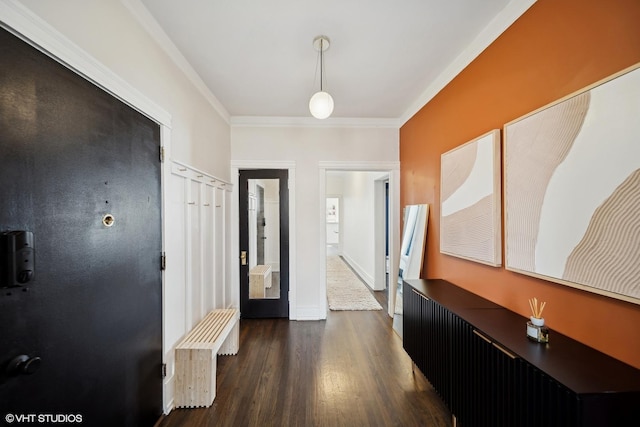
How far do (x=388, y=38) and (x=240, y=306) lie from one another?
11.8 feet

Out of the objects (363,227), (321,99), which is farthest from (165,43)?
(363,227)

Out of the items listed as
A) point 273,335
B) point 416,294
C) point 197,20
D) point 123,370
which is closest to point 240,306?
point 273,335

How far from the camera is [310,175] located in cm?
370

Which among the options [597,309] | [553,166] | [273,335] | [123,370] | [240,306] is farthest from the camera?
[240,306]

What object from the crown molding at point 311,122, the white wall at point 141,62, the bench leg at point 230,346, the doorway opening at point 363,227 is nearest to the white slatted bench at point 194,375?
the bench leg at point 230,346

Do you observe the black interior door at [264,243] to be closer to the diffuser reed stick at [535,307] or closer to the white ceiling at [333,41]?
the white ceiling at [333,41]

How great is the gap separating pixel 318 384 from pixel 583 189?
2295mm

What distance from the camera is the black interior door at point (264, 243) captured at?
370 cm

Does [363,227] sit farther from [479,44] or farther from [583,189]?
[583,189]

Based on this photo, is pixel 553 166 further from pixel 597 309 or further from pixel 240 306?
pixel 240 306

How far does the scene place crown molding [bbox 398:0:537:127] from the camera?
1.63m

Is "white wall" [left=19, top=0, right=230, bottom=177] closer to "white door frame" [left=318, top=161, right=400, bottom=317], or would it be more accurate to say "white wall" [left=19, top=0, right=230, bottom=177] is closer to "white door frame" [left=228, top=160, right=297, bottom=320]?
"white door frame" [left=228, top=160, right=297, bottom=320]

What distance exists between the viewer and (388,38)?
2010mm

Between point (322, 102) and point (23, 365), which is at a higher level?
point (322, 102)
